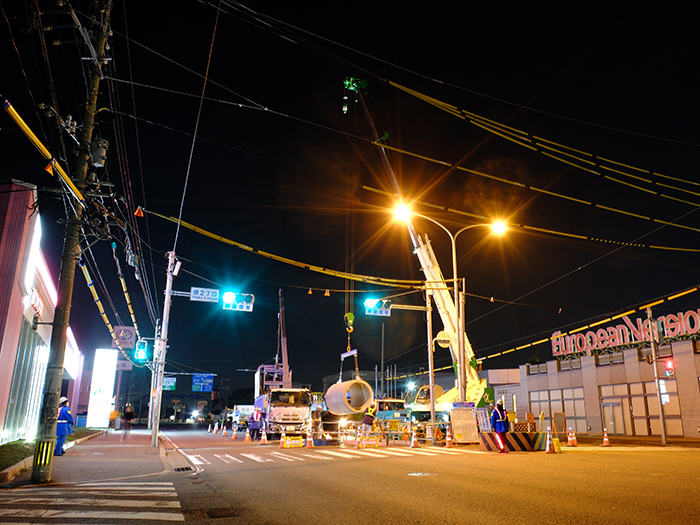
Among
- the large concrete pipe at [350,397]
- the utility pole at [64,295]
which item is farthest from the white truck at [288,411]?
the utility pole at [64,295]

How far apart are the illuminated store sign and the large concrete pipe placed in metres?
11.3

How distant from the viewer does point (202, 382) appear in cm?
7800

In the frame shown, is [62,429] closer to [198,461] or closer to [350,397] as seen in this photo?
[198,461]

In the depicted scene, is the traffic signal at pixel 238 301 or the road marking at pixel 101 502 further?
the traffic signal at pixel 238 301

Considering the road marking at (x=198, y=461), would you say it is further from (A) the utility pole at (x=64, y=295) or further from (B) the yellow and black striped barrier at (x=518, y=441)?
(B) the yellow and black striped barrier at (x=518, y=441)

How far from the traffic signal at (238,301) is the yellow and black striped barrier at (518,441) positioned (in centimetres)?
1229

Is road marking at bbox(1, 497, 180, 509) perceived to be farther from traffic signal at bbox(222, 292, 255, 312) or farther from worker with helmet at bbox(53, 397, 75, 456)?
traffic signal at bbox(222, 292, 255, 312)

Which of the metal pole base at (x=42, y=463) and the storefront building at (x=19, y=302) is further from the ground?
the storefront building at (x=19, y=302)

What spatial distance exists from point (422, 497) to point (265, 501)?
8.05ft

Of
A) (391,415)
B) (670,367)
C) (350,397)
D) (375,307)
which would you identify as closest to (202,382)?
(391,415)

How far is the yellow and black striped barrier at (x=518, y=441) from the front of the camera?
58.2 feet

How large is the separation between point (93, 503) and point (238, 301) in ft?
54.9

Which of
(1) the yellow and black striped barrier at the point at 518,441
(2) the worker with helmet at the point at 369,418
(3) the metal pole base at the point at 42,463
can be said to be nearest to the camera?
(3) the metal pole base at the point at 42,463

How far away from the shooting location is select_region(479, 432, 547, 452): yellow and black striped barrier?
1775 cm
